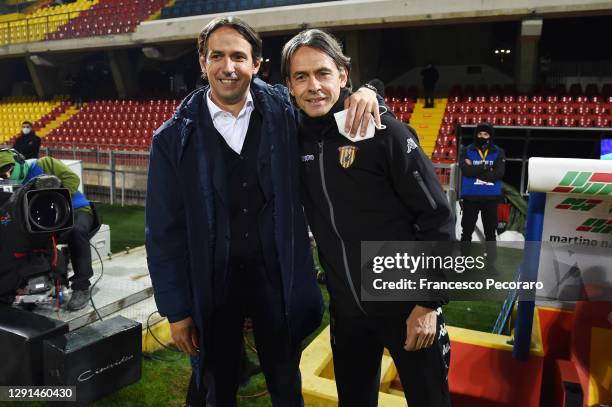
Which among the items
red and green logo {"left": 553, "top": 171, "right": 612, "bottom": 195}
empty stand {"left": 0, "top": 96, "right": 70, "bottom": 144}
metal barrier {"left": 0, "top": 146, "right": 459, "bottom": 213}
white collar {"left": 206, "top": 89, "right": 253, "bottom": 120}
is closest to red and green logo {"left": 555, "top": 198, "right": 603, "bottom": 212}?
red and green logo {"left": 553, "top": 171, "right": 612, "bottom": 195}

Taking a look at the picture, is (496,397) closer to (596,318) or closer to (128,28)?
(596,318)

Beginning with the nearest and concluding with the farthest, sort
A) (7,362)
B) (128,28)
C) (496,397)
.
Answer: (496,397)
(7,362)
(128,28)

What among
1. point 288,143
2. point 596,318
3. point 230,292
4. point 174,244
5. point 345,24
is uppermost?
point 345,24

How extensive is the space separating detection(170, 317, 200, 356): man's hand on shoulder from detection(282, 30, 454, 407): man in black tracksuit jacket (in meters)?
0.60

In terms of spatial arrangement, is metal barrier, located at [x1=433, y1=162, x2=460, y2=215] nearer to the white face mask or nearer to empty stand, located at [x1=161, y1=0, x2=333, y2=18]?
the white face mask

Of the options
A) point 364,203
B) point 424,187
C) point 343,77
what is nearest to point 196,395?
point 364,203

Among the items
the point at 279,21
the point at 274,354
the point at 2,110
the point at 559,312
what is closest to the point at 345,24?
the point at 279,21

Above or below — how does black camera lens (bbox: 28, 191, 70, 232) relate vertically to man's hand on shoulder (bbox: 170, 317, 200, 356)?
above

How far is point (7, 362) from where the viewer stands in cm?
263

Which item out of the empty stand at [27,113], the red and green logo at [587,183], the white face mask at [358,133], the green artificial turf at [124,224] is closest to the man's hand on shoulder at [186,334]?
the white face mask at [358,133]

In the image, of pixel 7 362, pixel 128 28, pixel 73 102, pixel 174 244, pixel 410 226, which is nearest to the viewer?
pixel 410 226

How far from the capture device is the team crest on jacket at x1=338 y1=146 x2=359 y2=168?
1582 mm

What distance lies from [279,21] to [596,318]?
1260 cm

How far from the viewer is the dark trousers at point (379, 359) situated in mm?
1676
